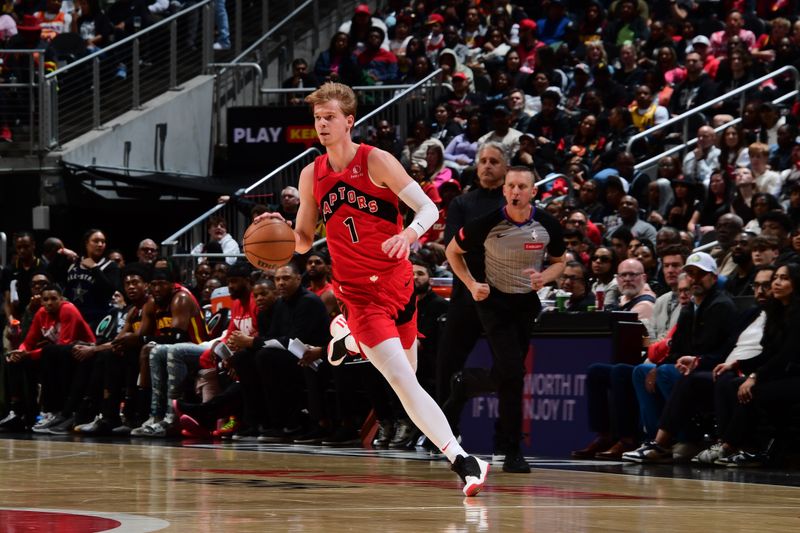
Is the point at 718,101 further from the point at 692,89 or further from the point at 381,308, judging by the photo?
the point at 381,308

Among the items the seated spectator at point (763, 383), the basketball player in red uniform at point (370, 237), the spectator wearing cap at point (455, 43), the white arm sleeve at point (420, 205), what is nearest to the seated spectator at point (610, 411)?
the seated spectator at point (763, 383)

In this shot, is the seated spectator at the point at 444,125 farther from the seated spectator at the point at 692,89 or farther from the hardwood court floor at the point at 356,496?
the hardwood court floor at the point at 356,496

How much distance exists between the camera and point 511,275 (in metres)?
9.27

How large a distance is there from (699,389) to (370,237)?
138 inches

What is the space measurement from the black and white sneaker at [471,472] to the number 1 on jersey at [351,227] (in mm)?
1303

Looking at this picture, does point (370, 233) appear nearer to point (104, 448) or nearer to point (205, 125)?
point (104, 448)

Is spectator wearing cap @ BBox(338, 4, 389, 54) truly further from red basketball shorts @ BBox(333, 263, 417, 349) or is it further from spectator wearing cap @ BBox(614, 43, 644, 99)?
red basketball shorts @ BBox(333, 263, 417, 349)

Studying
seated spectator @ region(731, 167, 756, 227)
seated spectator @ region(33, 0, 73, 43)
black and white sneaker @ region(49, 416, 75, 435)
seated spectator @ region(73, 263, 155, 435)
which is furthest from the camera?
seated spectator @ region(33, 0, 73, 43)

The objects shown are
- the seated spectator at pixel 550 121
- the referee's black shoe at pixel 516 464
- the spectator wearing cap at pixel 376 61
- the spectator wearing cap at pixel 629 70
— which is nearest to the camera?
the referee's black shoe at pixel 516 464

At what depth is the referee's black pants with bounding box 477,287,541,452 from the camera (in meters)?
9.16

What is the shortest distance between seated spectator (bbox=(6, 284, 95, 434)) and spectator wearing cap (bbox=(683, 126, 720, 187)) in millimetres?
6759

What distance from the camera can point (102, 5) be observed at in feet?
79.6

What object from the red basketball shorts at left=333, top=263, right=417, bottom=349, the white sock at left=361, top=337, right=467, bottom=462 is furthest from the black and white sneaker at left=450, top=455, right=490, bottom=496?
the red basketball shorts at left=333, top=263, right=417, bottom=349

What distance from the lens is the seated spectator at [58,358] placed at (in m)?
15.0
